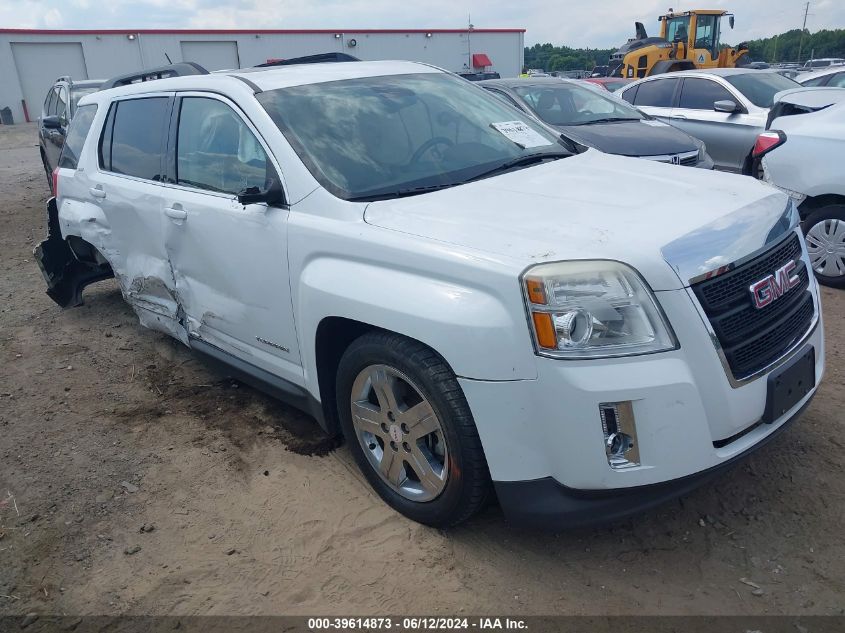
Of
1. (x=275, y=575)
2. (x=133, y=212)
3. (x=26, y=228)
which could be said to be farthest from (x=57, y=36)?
(x=275, y=575)

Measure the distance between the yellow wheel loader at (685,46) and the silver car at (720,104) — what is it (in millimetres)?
10730

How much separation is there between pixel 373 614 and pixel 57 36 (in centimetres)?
3791

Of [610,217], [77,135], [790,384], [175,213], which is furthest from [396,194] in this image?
[77,135]

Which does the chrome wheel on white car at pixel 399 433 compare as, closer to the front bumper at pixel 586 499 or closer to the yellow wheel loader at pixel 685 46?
the front bumper at pixel 586 499

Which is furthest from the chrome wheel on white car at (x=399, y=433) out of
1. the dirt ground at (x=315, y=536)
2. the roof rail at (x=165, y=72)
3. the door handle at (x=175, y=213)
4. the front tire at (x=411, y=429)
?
the roof rail at (x=165, y=72)

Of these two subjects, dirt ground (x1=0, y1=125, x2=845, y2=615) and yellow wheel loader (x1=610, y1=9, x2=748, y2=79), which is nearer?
dirt ground (x1=0, y1=125, x2=845, y2=615)

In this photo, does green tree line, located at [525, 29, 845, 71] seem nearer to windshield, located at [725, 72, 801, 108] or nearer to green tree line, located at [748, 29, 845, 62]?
green tree line, located at [748, 29, 845, 62]

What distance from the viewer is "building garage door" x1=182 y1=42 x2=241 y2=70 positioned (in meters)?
35.7

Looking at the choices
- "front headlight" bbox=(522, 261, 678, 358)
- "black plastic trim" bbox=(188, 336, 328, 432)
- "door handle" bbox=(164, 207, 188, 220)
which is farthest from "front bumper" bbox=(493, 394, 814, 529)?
"door handle" bbox=(164, 207, 188, 220)

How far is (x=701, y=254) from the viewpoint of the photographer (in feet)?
8.03

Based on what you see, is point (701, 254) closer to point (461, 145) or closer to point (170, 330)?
point (461, 145)

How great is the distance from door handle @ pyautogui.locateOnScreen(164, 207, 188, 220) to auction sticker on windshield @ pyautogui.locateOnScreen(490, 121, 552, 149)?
5.69ft

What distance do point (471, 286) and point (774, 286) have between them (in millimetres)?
1193

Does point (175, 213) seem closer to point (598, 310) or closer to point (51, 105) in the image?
point (598, 310)
